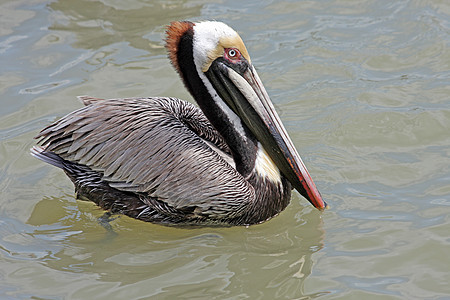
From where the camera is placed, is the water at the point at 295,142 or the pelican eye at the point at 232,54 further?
the pelican eye at the point at 232,54

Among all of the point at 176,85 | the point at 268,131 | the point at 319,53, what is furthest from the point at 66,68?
the point at 268,131

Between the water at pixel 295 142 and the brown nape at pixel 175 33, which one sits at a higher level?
the brown nape at pixel 175 33

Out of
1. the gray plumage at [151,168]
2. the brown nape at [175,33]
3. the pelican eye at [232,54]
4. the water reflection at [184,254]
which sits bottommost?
the water reflection at [184,254]

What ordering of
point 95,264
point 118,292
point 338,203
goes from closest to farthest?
point 118,292, point 95,264, point 338,203

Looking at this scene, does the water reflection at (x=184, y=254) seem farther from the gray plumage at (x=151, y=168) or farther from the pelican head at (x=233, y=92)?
the pelican head at (x=233, y=92)

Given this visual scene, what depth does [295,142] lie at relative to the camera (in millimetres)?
6199

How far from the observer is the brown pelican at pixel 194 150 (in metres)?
5.01

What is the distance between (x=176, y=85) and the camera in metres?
7.27

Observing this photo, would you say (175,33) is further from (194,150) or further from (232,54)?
(194,150)

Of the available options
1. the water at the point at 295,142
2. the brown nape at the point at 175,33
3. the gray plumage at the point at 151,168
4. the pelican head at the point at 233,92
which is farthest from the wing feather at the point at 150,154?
the brown nape at the point at 175,33

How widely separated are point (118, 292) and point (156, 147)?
1.12m

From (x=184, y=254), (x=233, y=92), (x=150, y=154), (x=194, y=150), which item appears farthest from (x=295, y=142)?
(x=184, y=254)

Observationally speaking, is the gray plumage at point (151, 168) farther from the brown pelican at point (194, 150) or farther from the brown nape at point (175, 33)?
the brown nape at point (175, 33)

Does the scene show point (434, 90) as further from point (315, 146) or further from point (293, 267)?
point (293, 267)
